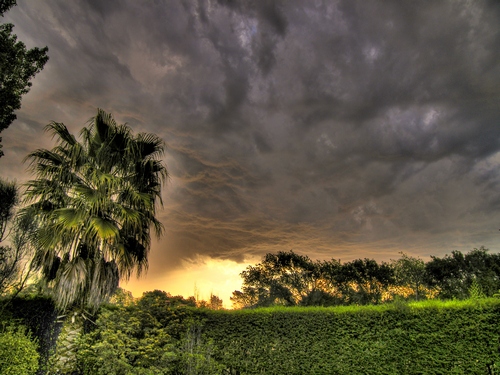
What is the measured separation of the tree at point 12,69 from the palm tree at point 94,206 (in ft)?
7.08

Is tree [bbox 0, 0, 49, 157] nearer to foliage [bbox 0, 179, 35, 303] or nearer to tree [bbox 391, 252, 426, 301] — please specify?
foliage [bbox 0, 179, 35, 303]

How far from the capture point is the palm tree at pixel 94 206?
7.11 m

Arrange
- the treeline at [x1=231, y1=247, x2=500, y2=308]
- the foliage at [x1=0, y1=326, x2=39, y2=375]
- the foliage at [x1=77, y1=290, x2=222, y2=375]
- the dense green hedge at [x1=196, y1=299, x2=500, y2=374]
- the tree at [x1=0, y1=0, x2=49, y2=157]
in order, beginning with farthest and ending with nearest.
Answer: the treeline at [x1=231, y1=247, x2=500, y2=308] < the tree at [x1=0, y1=0, x2=49, y2=157] < the foliage at [x1=77, y1=290, x2=222, y2=375] < the foliage at [x1=0, y1=326, x2=39, y2=375] < the dense green hedge at [x1=196, y1=299, x2=500, y2=374]

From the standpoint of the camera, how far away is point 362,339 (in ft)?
26.2

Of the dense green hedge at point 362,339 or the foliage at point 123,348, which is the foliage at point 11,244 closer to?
the foliage at point 123,348

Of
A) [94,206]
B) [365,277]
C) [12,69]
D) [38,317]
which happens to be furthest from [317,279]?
[12,69]

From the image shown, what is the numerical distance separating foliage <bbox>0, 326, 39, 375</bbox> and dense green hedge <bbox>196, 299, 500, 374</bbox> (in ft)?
16.4

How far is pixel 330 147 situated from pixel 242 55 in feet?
17.1

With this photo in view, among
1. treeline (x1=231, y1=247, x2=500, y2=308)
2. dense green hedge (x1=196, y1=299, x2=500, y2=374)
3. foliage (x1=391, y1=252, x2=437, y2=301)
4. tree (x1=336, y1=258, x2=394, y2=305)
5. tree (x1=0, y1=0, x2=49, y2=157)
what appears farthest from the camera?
tree (x1=336, y1=258, x2=394, y2=305)

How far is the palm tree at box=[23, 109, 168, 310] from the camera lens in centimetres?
711

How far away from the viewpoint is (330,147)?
12.2 meters

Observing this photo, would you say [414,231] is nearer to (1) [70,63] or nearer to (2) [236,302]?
(1) [70,63]

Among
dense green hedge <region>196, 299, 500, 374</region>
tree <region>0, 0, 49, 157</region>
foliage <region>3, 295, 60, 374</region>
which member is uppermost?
tree <region>0, 0, 49, 157</region>

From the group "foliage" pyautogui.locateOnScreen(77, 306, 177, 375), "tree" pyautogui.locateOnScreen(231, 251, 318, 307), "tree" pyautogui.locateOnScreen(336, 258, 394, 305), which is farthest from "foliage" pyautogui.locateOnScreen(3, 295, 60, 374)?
"tree" pyautogui.locateOnScreen(336, 258, 394, 305)
